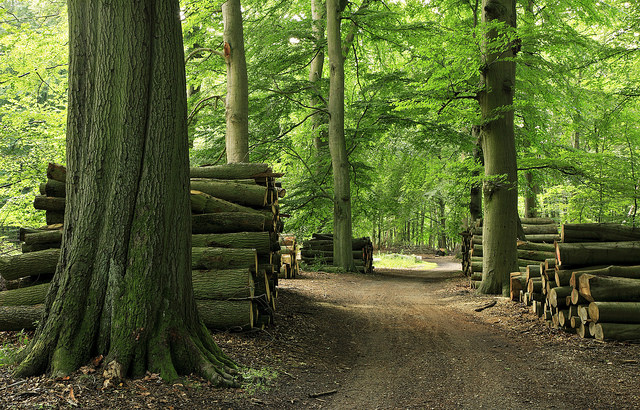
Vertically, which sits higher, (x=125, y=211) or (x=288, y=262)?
(x=125, y=211)

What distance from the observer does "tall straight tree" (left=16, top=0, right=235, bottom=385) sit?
177 inches

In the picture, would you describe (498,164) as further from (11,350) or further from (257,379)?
(11,350)

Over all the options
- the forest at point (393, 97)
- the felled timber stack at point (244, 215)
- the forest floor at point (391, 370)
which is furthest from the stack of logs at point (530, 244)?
the felled timber stack at point (244, 215)

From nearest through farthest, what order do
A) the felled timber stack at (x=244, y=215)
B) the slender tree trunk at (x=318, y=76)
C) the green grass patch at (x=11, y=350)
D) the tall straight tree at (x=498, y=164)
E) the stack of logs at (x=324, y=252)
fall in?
the green grass patch at (x=11, y=350), the felled timber stack at (x=244, y=215), the tall straight tree at (x=498, y=164), the slender tree trunk at (x=318, y=76), the stack of logs at (x=324, y=252)

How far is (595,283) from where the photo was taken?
696 centimetres

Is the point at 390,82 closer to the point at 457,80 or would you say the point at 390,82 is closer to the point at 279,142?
the point at 279,142

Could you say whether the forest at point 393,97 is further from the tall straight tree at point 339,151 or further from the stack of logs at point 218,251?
the stack of logs at point 218,251

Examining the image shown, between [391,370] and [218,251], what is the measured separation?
298cm

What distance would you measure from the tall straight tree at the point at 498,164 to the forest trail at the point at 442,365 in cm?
158

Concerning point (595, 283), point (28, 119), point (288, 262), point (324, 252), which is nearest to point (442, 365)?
point (595, 283)

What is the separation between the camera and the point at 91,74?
4.88 m

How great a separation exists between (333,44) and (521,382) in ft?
49.9

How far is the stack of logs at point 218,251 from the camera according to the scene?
640cm

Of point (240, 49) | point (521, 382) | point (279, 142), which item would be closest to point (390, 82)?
point (279, 142)
